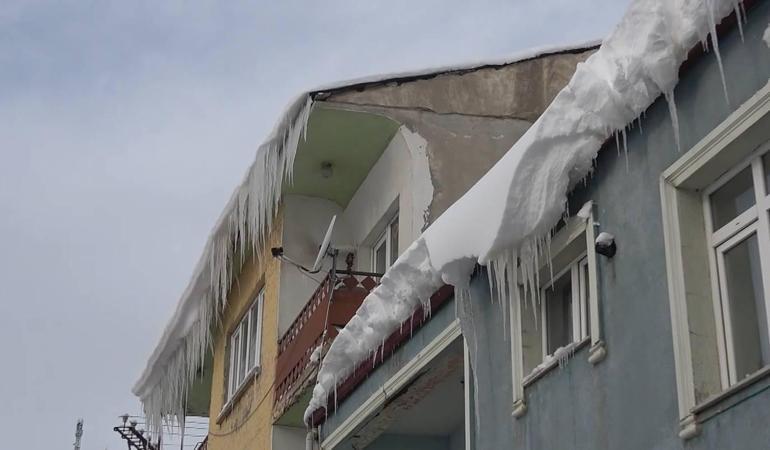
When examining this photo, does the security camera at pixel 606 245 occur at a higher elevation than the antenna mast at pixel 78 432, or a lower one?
lower

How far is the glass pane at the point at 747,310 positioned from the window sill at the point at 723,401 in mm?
277

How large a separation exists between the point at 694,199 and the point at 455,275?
2737 mm

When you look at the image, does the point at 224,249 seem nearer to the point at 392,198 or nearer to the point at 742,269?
the point at 392,198

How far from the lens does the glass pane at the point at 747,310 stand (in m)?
6.81

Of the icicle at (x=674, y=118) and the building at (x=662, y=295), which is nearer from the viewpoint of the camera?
the building at (x=662, y=295)

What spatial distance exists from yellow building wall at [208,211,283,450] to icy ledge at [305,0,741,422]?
6101mm

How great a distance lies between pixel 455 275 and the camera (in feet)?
32.2

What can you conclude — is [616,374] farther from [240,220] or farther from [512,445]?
[240,220]

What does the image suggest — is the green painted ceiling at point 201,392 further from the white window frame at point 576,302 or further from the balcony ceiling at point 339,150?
the white window frame at point 576,302

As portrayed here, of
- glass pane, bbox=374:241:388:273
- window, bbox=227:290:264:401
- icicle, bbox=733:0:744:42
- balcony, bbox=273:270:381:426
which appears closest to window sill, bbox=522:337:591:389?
icicle, bbox=733:0:744:42

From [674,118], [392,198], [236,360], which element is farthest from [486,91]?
[674,118]

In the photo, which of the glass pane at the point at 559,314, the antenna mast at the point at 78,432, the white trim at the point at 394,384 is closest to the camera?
the glass pane at the point at 559,314

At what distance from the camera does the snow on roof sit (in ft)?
50.2

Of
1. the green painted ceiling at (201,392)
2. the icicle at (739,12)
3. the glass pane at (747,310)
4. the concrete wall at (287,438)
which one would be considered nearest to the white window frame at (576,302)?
the glass pane at (747,310)
